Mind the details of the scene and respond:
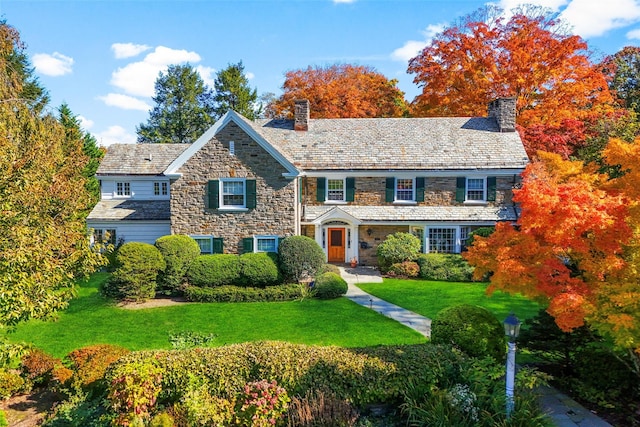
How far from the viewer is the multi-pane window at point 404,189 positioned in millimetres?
23766

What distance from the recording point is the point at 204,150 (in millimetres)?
20578

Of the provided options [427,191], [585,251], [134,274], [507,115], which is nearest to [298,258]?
[134,274]

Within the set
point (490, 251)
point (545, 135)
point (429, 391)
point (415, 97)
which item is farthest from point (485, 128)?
point (429, 391)

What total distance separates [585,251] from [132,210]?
2299 cm

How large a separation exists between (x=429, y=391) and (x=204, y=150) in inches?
644

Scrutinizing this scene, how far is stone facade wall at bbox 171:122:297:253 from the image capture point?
20.4m

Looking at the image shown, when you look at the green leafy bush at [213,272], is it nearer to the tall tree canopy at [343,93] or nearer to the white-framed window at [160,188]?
the white-framed window at [160,188]

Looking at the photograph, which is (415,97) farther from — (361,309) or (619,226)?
(619,226)

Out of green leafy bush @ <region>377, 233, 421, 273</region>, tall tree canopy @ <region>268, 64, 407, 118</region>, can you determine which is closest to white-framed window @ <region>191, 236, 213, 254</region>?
green leafy bush @ <region>377, 233, 421, 273</region>

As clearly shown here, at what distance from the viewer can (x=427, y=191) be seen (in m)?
23.6

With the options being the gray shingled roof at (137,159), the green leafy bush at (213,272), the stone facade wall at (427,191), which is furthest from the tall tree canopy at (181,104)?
the green leafy bush at (213,272)

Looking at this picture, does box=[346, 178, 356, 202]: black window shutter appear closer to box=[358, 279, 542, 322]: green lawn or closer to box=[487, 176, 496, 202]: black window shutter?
box=[358, 279, 542, 322]: green lawn

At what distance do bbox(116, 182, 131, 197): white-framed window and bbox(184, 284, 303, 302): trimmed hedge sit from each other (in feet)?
35.5

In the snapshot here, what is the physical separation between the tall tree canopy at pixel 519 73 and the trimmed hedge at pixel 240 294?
19781 millimetres
